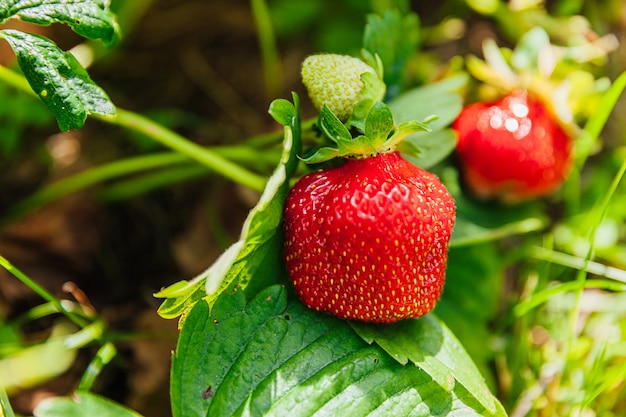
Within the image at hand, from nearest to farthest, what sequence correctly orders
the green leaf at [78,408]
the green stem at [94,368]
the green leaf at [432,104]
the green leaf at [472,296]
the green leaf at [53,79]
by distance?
1. the green leaf at [78,408]
2. the green leaf at [53,79]
3. the green stem at [94,368]
4. the green leaf at [432,104]
5. the green leaf at [472,296]

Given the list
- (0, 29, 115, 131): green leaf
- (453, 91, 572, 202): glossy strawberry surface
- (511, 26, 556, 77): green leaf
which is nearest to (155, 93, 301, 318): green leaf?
(0, 29, 115, 131): green leaf

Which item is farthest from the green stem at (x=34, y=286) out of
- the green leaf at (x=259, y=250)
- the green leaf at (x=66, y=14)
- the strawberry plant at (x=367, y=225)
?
the green leaf at (x=66, y=14)

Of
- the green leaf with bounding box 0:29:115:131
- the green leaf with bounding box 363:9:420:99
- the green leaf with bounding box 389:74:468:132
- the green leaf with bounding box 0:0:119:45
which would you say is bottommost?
the green leaf with bounding box 389:74:468:132

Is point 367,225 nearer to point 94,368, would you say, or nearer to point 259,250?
point 259,250

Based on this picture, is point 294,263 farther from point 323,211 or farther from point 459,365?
point 459,365

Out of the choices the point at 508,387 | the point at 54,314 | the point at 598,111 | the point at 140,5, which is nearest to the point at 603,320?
the point at 508,387

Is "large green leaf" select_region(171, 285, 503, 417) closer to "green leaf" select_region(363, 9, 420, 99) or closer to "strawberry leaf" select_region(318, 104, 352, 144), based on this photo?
"strawberry leaf" select_region(318, 104, 352, 144)

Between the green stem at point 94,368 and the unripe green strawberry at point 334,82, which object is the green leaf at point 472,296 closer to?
the unripe green strawberry at point 334,82
